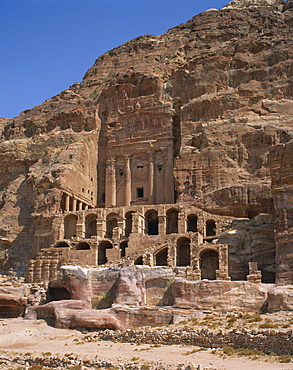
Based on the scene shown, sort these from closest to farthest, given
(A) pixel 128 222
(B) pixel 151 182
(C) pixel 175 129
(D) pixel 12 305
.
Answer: (D) pixel 12 305
(A) pixel 128 222
(B) pixel 151 182
(C) pixel 175 129

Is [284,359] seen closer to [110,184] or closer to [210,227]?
[210,227]

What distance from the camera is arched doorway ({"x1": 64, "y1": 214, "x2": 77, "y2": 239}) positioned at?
195ft

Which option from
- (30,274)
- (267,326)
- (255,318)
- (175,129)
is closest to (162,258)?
(30,274)

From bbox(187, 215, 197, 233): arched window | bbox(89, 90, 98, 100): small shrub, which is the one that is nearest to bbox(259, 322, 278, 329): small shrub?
bbox(187, 215, 197, 233): arched window

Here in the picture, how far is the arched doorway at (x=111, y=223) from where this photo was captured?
59.3 meters

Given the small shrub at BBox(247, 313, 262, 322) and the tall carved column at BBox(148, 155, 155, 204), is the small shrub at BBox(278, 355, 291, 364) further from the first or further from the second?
the tall carved column at BBox(148, 155, 155, 204)

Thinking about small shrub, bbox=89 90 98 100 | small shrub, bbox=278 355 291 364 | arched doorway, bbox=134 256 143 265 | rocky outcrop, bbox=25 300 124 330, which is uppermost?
small shrub, bbox=89 90 98 100

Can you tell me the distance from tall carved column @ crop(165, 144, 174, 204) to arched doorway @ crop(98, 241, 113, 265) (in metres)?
13.3

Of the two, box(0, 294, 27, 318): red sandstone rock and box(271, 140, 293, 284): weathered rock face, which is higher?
box(271, 140, 293, 284): weathered rock face

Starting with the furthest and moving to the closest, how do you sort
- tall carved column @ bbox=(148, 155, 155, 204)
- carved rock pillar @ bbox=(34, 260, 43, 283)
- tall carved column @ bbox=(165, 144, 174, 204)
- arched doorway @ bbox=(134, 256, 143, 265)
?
tall carved column @ bbox=(148, 155, 155, 204) < tall carved column @ bbox=(165, 144, 174, 204) < carved rock pillar @ bbox=(34, 260, 43, 283) < arched doorway @ bbox=(134, 256, 143, 265)

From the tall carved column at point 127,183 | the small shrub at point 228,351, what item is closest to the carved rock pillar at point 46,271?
the tall carved column at point 127,183

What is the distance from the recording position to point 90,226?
6169 cm

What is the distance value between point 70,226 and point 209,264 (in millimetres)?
18919

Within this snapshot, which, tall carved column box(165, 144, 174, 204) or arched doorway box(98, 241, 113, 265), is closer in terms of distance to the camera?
arched doorway box(98, 241, 113, 265)
